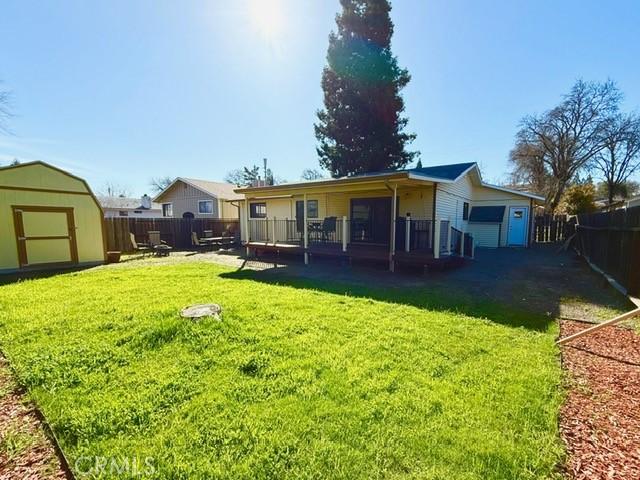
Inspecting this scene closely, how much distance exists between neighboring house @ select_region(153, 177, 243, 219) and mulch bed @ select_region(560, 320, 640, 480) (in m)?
20.1

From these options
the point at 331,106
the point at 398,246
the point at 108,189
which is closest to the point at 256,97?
the point at 398,246

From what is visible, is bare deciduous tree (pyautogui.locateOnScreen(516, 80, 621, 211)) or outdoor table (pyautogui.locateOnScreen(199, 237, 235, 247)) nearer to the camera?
outdoor table (pyautogui.locateOnScreen(199, 237, 235, 247))

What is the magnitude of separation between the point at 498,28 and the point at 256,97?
29.7 ft

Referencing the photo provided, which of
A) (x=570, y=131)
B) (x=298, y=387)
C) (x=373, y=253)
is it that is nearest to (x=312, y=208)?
(x=373, y=253)

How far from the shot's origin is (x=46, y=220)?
9.78m

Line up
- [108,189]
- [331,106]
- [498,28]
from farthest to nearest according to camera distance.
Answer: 1. [108,189]
2. [331,106]
3. [498,28]

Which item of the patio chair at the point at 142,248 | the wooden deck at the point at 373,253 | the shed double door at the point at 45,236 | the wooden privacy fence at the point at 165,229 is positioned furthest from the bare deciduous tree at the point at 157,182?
the wooden deck at the point at 373,253

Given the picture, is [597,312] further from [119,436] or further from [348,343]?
[119,436]

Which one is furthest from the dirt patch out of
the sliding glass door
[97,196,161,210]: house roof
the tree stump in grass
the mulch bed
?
[97,196,161,210]: house roof

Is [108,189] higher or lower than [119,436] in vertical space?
higher

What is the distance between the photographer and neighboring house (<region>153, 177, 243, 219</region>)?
21844 mm

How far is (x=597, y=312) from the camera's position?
4.96 metres

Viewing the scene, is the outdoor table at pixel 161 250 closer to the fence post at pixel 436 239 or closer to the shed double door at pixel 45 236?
the shed double door at pixel 45 236

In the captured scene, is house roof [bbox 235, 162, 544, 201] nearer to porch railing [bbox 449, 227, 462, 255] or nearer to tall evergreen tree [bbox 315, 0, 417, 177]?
porch railing [bbox 449, 227, 462, 255]
